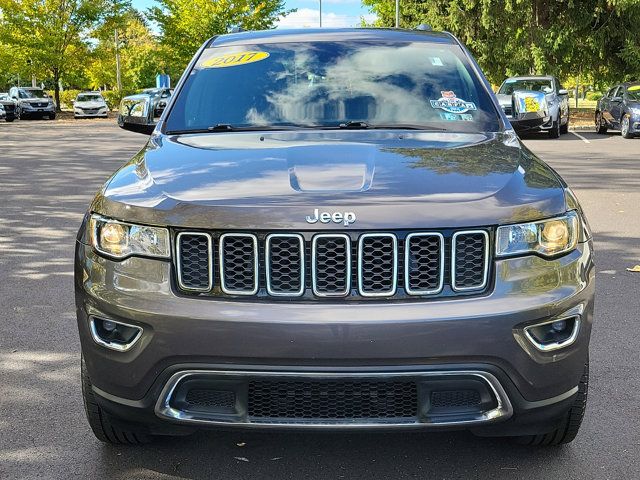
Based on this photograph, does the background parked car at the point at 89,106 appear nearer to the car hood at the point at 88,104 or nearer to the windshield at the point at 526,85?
the car hood at the point at 88,104

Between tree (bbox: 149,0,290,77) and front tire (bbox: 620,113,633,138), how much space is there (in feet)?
98.9

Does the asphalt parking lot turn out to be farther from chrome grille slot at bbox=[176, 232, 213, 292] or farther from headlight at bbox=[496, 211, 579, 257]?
headlight at bbox=[496, 211, 579, 257]

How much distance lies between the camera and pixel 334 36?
183 inches

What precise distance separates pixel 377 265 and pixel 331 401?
0.49m

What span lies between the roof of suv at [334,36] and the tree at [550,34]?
2821cm

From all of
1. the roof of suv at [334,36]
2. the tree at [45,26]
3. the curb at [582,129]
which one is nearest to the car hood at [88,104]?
the tree at [45,26]

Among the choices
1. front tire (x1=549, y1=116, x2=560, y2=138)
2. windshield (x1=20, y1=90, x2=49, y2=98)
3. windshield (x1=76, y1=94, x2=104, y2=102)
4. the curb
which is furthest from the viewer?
windshield (x1=76, y1=94, x2=104, y2=102)

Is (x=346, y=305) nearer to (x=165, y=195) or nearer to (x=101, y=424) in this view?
(x=165, y=195)

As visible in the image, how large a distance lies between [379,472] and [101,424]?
1.10 m

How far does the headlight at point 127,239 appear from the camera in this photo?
9.16 feet

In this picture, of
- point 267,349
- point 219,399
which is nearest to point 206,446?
point 219,399

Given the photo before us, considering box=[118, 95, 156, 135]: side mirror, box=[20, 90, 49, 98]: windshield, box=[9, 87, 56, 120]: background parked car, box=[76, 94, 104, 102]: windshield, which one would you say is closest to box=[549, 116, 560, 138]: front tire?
box=[118, 95, 156, 135]: side mirror

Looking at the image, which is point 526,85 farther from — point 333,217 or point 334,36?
point 333,217

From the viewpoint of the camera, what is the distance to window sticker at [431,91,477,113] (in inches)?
158
